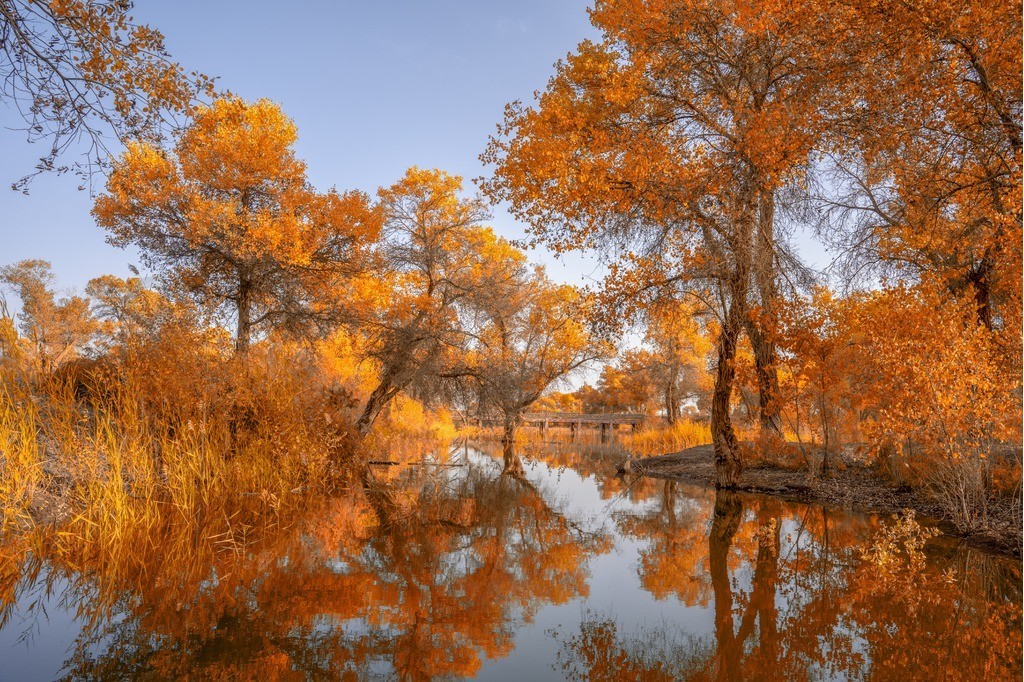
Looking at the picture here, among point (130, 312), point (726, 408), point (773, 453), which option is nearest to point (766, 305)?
point (726, 408)

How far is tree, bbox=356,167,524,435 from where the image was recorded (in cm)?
1655

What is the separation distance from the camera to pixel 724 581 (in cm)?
574

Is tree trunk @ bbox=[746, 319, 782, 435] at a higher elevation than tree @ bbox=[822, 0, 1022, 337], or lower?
lower

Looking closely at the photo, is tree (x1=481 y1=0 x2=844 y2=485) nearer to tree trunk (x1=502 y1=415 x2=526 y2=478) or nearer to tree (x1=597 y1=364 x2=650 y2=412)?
tree trunk (x1=502 y1=415 x2=526 y2=478)

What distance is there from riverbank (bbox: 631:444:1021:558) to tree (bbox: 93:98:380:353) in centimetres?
1045

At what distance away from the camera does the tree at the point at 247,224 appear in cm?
1597

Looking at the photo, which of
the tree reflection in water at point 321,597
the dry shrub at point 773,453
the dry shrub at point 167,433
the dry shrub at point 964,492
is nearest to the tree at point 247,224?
the dry shrub at point 167,433

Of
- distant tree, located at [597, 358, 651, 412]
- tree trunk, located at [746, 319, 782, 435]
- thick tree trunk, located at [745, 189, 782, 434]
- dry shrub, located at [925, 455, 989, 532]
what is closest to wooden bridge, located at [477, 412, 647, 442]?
distant tree, located at [597, 358, 651, 412]

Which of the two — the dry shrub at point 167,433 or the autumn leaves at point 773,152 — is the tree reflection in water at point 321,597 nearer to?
the dry shrub at point 167,433

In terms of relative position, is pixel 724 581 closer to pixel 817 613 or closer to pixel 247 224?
pixel 817 613

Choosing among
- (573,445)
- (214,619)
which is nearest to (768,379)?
(214,619)

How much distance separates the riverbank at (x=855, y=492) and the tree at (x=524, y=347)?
476 cm

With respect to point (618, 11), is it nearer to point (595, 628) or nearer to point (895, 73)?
point (895, 73)

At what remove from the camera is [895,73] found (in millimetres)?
7363
